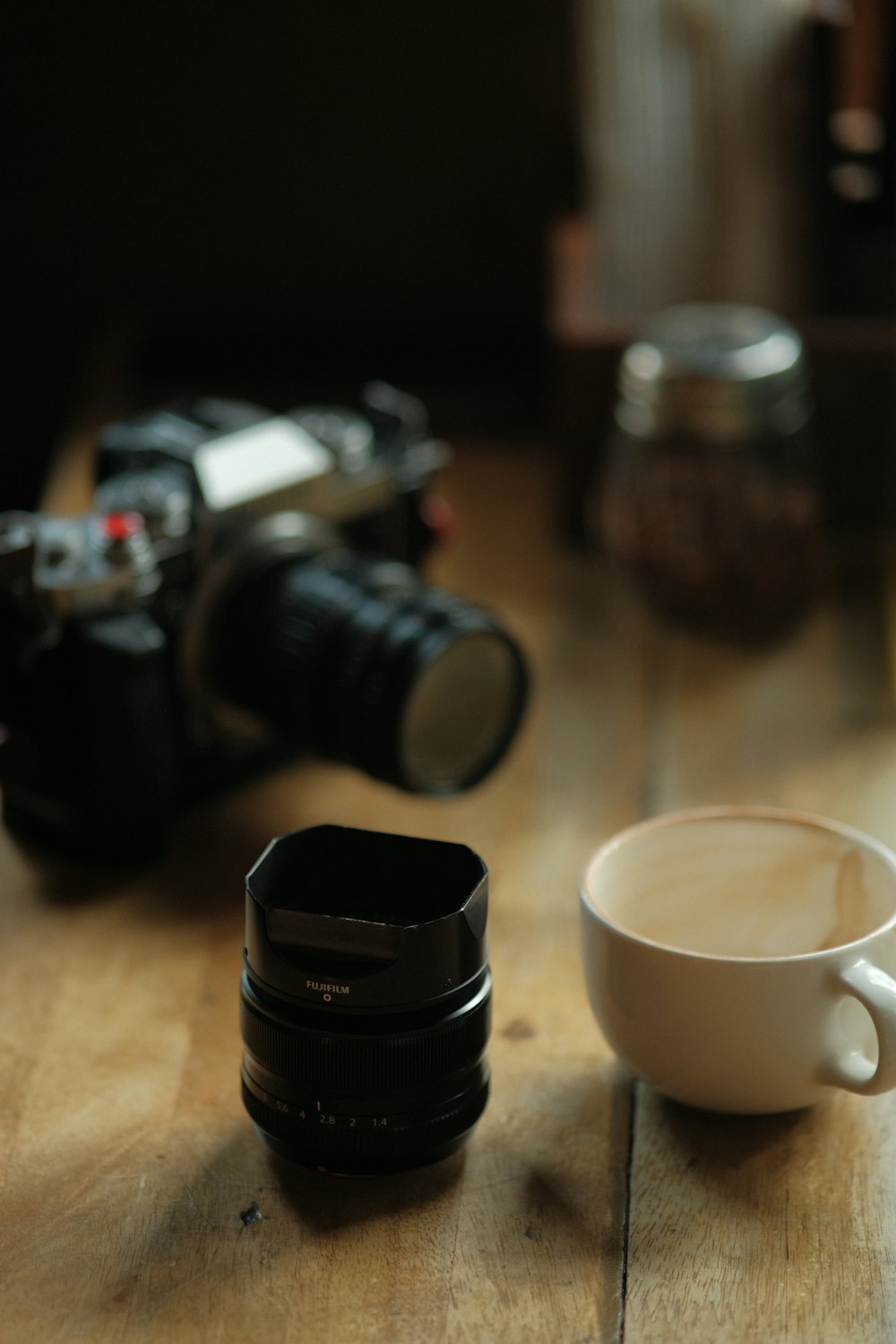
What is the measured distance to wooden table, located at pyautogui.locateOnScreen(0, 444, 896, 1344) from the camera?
1.27 feet

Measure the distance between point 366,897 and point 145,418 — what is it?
0.30 metres

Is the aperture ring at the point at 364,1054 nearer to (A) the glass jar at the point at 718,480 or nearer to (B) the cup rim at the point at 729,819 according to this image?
(B) the cup rim at the point at 729,819

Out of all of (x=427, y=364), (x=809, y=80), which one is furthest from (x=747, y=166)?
(x=427, y=364)

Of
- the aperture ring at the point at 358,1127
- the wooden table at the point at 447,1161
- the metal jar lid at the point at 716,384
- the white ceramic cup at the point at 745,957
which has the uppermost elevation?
the metal jar lid at the point at 716,384

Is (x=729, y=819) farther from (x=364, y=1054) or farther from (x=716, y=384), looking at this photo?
(x=716, y=384)

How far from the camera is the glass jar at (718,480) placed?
2.35 ft

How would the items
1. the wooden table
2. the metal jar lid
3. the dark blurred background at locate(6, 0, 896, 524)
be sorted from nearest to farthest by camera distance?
the wooden table < the metal jar lid < the dark blurred background at locate(6, 0, 896, 524)

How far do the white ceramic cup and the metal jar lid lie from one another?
0.97ft

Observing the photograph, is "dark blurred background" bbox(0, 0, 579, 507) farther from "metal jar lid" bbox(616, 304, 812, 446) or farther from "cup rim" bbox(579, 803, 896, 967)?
"cup rim" bbox(579, 803, 896, 967)

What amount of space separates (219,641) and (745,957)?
0.28 metres

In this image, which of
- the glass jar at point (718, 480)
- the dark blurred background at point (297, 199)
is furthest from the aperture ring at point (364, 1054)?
the dark blurred background at point (297, 199)

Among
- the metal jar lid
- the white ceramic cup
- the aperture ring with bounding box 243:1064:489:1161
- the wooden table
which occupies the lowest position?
the wooden table

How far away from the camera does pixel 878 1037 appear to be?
1.30 feet

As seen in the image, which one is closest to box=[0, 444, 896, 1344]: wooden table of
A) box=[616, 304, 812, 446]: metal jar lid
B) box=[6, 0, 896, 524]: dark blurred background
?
box=[616, 304, 812, 446]: metal jar lid
